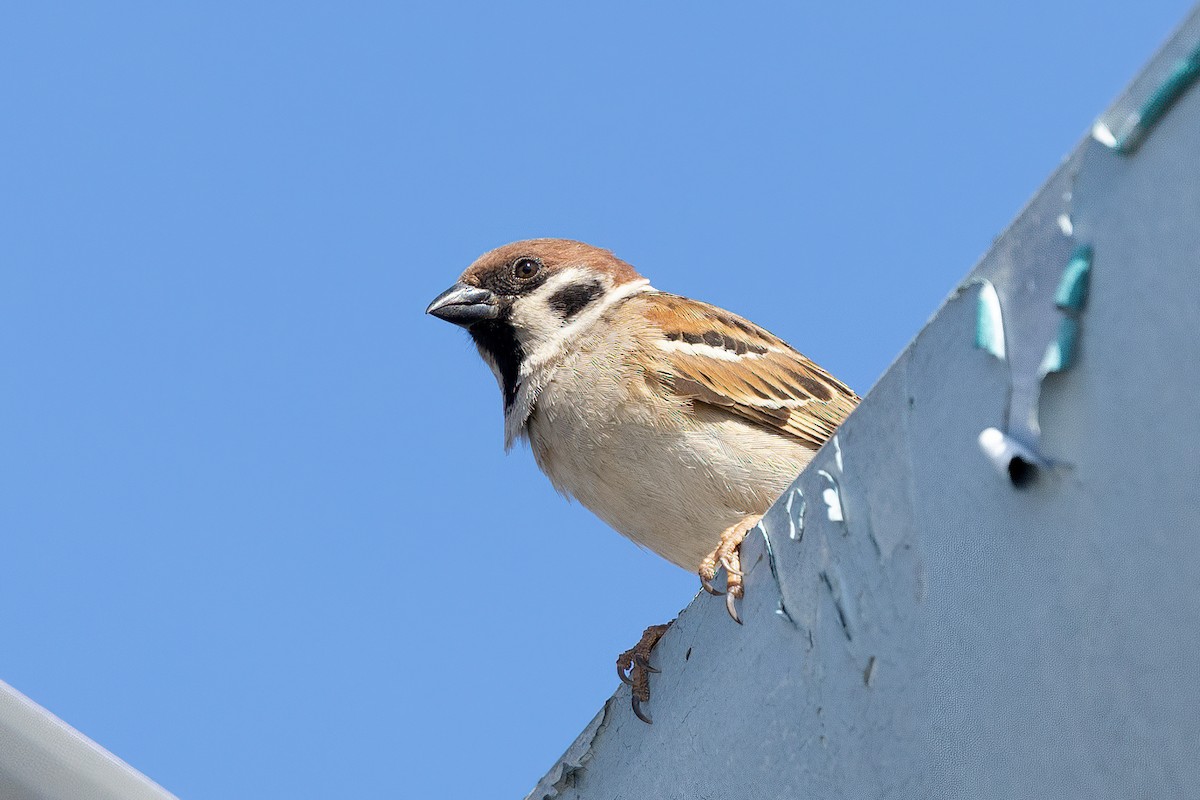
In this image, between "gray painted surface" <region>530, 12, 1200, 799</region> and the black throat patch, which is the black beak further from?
"gray painted surface" <region>530, 12, 1200, 799</region>

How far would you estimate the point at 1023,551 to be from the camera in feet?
4.76

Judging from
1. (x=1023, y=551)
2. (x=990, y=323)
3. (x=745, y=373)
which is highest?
(x=990, y=323)

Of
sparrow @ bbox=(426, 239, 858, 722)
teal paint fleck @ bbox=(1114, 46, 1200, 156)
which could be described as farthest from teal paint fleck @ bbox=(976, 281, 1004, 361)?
sparrow @ bbox=(426, 239, 858, 722)

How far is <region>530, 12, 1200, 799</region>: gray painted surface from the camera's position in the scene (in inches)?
50.7

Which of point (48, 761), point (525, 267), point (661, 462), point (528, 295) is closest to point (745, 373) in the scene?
point (661, 462)

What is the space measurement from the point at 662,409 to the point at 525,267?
3.99ft

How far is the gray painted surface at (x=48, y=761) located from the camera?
74.3 inches

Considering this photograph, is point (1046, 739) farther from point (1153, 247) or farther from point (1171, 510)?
point (1153, 247)

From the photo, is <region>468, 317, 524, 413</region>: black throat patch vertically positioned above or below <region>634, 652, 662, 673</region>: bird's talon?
below

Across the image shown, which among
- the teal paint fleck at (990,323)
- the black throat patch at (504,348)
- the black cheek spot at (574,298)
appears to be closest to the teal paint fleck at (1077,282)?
the teal paint fleck at (990,323)

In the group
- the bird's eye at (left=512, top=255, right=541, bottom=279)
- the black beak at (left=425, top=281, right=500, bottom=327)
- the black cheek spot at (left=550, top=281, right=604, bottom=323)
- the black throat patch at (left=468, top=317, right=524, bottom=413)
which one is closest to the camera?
the black throat patch at (left=468, top=317, right=524, bottom=413)

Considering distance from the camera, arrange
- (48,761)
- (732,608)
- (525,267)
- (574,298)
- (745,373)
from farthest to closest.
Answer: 1. (525,267)
2. (574,298)
3. (745,373)
4. (732,608)
5. (48,761)

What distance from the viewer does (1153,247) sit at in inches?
50.1

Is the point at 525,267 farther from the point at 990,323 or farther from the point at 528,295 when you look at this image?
the point at 990,323
